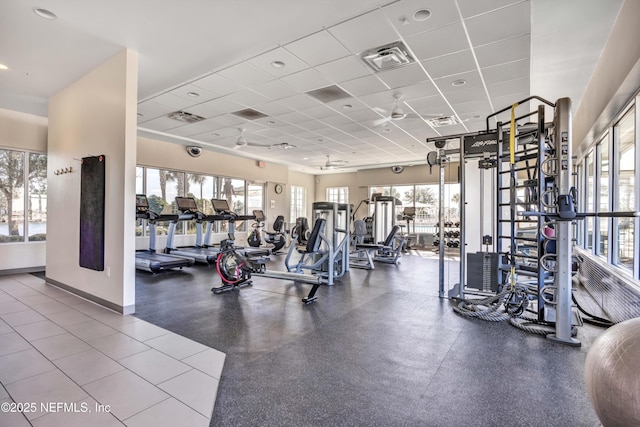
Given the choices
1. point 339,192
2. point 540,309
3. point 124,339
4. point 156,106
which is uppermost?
point 156,106

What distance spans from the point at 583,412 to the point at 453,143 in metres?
7.98

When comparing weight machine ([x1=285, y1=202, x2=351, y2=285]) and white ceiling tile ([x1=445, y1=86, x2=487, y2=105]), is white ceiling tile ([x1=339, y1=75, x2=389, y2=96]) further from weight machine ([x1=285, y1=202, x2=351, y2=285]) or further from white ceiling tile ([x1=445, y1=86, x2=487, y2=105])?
weight machine ([x1=285, y1=202, x2=351, y2=285])

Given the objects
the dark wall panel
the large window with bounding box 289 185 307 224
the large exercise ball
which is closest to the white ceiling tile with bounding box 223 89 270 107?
the dark wall panel

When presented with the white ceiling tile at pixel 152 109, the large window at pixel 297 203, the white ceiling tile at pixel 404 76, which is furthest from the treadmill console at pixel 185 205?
the large window at pixel 297 203

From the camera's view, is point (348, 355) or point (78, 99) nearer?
point (348, 355)

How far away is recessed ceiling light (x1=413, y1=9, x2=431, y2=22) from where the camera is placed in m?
3.12

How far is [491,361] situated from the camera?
8.56 feet

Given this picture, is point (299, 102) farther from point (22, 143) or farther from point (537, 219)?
point (22, 143)

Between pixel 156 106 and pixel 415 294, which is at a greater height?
pixel 156 106

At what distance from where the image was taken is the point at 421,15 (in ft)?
10.5

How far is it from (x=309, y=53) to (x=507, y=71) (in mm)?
2741

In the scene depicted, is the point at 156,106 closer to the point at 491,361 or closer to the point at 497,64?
the point at 497,64

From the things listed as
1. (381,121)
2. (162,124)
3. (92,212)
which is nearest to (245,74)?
(92,212)

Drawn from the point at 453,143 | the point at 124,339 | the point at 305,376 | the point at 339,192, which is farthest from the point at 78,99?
the point at 339,192
